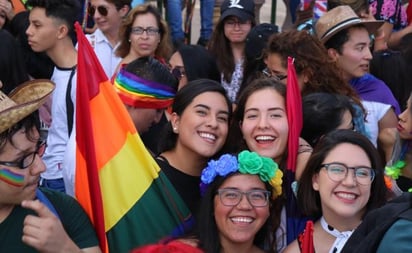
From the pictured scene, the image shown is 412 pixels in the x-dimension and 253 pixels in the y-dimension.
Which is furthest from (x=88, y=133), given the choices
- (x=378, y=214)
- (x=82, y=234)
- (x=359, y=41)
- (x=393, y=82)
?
(x=393, y=82)

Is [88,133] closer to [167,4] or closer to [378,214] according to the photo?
[378,214]

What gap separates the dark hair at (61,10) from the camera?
510 cm

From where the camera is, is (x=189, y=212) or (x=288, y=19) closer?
(x=189, y=212)

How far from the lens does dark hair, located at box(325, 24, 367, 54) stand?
5008 mm

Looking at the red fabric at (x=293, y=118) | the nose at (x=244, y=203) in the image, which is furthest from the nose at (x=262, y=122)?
the nose at (x=244, y=203)

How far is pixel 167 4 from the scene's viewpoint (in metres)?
7.86

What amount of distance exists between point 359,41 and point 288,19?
4335mm

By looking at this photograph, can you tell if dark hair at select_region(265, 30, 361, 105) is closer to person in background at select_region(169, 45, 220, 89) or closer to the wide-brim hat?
person in background at select_region(169, 45, 220, 89)

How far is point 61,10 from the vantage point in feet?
16.9

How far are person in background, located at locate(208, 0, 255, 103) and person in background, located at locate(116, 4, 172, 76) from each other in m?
0.48

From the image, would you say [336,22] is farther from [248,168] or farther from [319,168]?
[248,168]

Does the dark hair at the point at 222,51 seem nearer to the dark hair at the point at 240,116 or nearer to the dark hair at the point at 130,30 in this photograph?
the dark hair at the point at 130,30

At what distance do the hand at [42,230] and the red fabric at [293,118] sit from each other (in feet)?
3.97

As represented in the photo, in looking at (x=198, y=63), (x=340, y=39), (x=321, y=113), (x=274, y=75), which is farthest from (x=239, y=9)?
(x=321, y=113)
